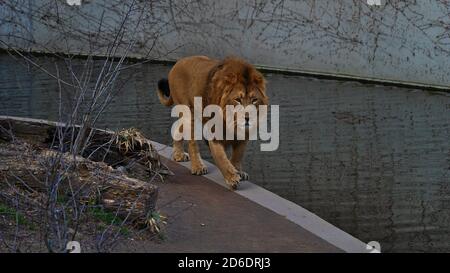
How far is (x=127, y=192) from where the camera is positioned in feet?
23.4

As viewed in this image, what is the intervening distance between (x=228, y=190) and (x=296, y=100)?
819cm

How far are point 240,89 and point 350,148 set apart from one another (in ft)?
13.0

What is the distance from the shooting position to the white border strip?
7348 mm

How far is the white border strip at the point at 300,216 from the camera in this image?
7.35 meters

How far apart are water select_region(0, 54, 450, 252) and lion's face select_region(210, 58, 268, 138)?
1.11 m

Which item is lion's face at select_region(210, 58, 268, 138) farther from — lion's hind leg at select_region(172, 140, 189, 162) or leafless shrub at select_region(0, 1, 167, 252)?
leafless shrub at select_region(0, 1, 167, 252)

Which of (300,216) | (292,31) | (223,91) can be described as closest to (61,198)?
(300,216)

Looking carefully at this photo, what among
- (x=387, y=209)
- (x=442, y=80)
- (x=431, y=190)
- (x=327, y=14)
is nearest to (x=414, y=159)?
(x=431, y=190)

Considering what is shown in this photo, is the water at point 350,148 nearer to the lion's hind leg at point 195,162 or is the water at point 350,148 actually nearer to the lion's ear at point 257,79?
the lion's hind leg at point 195,162

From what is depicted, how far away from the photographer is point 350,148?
1261 cm

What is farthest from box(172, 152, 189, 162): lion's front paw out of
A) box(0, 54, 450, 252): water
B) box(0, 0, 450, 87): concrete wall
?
box(0, 0, 450, 87): concrete wall

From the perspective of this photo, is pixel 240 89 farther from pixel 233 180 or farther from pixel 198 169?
pixel 198 169

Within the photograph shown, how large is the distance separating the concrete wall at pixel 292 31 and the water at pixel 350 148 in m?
0.65

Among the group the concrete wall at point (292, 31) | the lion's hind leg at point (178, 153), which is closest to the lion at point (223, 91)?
the lion's hind leg at point (178, 153)
